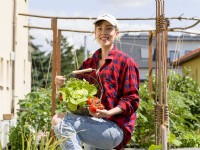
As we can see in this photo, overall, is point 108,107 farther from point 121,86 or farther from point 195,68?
point 195,68

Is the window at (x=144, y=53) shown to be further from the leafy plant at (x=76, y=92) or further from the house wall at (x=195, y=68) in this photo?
the leafy plant at (x=76, y=92)

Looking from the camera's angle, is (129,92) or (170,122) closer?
(129,92)

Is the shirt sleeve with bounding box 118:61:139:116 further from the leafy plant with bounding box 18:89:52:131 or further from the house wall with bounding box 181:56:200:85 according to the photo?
the house wall with bounding box 181:56:200:85

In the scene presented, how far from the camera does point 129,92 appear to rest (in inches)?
147

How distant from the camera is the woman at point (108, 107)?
11.7 ft

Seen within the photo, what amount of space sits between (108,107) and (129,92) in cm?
17

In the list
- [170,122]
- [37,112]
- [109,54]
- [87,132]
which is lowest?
[170,122]

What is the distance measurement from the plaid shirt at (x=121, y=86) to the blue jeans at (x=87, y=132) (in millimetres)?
88

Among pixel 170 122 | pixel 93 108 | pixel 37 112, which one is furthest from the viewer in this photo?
pixel 170 122

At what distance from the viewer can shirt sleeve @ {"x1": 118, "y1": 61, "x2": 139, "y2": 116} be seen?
12.1ft

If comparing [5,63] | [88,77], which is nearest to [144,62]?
[5,63]

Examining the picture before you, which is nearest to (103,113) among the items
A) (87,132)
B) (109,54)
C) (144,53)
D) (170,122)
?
(87,132)

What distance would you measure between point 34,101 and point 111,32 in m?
4.12

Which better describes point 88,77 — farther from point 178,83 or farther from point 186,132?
point 178,83
